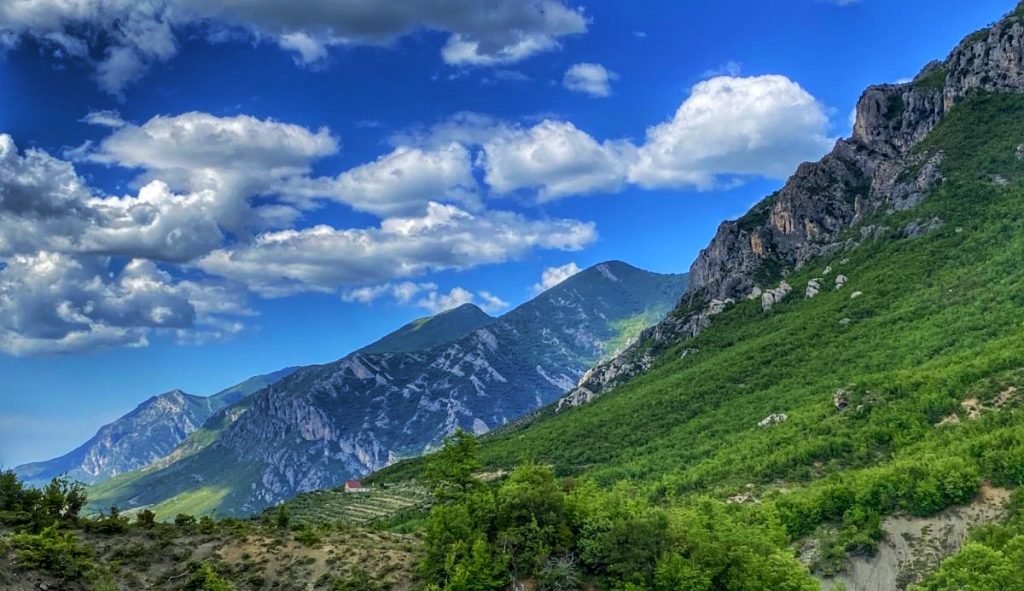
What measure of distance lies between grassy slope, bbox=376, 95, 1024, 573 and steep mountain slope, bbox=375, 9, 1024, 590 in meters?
0.36

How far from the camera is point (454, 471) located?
66.1 m

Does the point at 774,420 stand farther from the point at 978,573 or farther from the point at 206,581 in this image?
the point at 206,581

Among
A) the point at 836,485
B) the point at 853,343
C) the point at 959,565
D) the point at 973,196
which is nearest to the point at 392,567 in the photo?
the point at 959,565

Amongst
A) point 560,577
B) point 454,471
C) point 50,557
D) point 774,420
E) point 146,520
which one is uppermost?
point 146,520

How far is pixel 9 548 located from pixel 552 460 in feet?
378

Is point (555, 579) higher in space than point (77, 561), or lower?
lower

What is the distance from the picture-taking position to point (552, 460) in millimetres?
156750

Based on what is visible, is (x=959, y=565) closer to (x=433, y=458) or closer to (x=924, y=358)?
(x=433, y=458)

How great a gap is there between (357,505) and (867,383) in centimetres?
11770

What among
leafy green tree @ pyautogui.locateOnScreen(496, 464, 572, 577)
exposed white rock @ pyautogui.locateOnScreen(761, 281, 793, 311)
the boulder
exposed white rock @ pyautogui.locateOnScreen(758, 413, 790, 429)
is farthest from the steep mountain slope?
leafy green tree @ pyautogui.locateOnScreen(496, 464, 572, 577)

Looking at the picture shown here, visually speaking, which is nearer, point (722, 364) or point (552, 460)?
point (552, 460)

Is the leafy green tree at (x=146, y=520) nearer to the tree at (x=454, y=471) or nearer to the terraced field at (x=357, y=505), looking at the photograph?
the tree at (x=454, y=471)

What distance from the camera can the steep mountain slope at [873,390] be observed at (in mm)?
86250

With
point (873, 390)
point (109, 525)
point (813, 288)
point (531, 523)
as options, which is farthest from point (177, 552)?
point (813, 288)
